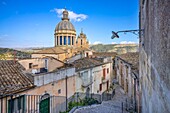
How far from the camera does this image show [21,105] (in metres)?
10.9

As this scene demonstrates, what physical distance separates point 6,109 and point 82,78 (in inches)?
409

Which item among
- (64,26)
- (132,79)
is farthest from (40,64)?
(64,26)

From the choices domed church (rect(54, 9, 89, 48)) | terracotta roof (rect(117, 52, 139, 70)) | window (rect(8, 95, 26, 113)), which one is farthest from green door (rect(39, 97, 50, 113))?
domed church (rect(54, 9, 89, 48))

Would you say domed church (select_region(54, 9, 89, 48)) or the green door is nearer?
the green door

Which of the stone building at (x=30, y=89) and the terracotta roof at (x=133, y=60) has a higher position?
the terracotta roof at (x=133, y=60)

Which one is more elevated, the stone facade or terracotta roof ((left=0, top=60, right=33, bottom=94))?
the stone facade

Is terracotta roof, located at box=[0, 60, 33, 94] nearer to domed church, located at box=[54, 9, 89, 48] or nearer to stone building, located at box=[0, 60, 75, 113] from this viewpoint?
stone building, located at box=[0, 60, 75, 113]

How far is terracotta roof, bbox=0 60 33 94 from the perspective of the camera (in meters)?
10.3

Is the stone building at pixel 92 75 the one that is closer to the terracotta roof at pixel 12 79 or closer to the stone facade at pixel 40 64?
the stone facade at pixel 40 64

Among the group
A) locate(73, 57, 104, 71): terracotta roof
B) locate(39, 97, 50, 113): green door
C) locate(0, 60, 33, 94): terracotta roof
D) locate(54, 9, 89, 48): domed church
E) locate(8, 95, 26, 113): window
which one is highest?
locate(54, 9, 89, 48): domed church

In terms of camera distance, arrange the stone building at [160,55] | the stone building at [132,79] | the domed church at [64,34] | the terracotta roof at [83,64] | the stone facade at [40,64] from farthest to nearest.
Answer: the domed church at [64,34] < the terracotta roof at [83,64] < the stone facade at [40,64] < the stone building at [132,79] < the stone building at [160,55]

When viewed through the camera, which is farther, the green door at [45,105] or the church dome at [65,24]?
the church dome at [65,24]

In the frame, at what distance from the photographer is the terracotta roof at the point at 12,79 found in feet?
33.9

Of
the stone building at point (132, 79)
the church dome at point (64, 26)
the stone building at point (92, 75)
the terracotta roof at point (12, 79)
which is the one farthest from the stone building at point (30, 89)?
the church dome at point (64, 26)
